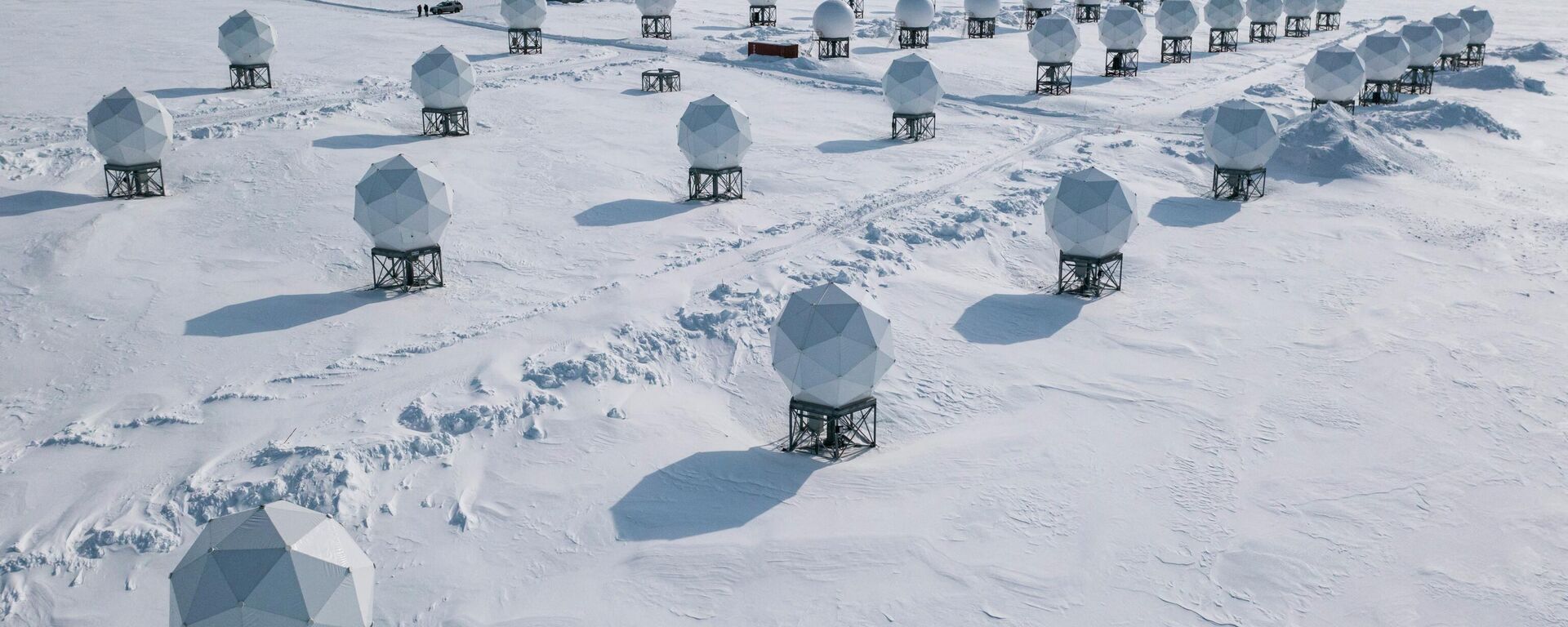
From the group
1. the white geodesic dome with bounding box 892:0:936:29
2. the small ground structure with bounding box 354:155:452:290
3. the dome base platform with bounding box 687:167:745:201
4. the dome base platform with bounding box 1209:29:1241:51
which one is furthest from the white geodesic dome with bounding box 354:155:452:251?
the dome base platform with bounding box 1209:29:1241:51

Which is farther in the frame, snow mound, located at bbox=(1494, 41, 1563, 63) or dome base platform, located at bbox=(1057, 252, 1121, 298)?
snow mound, located at bbox=(1494, 41, 1563, 63)

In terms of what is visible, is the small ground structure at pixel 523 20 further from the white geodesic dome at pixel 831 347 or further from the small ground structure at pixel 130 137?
the white geodesic dome at pixel 831 347

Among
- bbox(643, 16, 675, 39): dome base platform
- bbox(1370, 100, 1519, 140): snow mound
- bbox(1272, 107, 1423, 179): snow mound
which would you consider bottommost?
bbox(1272, 107, 1423, 179): snow mound

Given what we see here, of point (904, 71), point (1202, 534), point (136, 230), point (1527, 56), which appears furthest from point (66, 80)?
point (1527, 56)

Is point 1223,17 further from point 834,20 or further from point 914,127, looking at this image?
point 914,127

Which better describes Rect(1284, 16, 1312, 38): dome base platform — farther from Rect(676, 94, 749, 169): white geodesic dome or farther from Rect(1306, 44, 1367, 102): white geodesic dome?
Rect(676, 94, 749, 169): white geodesic dome

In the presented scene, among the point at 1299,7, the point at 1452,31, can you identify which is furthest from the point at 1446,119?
the point at 1299,7

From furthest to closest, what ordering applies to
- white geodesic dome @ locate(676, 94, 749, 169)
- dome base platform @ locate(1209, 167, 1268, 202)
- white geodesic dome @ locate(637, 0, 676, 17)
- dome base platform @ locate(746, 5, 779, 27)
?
dome base platform @ locate(746, 5, 779, 27)
white geodesic dome @ locate(637, 0, 676, 17)
dome base platform @ locate(1209, 167, 1268, 202)
white geodesic dome @ locate(676, 94, 749, 169)

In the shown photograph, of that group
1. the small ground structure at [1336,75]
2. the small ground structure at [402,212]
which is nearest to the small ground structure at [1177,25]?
the small ground structure at [1336,75]
